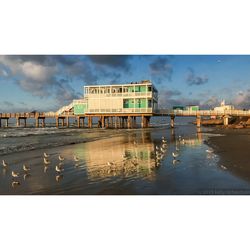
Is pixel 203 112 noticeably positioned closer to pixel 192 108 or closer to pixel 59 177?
pixel 192 108

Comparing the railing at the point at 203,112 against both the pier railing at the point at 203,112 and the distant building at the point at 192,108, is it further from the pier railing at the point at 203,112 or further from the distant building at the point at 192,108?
the distant building at the point at 192,108

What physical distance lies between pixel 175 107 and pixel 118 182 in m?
39.9

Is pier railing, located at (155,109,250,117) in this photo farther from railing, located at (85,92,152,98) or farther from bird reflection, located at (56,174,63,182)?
bird reflection, located at (56,174,63,182)

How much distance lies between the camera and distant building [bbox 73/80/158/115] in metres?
42.4

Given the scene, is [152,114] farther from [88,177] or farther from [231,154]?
[88,177]

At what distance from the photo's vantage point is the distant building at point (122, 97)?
42375mm

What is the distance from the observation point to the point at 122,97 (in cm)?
4319

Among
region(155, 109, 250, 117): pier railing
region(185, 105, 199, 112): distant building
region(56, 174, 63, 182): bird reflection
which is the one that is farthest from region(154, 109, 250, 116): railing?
region(56, 174, 63, 182): bird reflection

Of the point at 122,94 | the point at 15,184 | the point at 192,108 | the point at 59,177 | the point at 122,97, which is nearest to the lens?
the point at 15,184

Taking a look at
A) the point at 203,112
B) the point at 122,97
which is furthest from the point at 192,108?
the point at 122,97

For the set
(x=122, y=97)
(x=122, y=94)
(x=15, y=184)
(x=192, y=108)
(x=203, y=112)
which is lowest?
(x=15, y=184)
